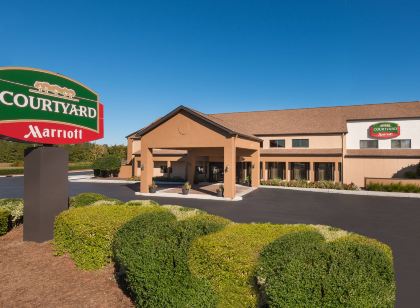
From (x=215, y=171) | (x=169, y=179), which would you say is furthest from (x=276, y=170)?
(x=169, y=179)

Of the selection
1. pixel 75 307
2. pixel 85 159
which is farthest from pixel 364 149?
pixel 85 159

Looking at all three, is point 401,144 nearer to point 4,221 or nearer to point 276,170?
point 276,170

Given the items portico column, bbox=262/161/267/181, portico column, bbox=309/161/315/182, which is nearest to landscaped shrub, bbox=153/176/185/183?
portico column, bbox=262/161/267/181

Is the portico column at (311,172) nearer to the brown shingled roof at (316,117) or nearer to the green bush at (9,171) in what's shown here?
the brown shingled roof at (316,117)

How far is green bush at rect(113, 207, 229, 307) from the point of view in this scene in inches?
225

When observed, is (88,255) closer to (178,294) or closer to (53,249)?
(53,249)

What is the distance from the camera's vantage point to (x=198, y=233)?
20.9 feet

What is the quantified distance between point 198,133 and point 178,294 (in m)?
18.5

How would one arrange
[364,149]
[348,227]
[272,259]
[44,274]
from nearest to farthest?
[272,259]
[44,274]
[348,227]
[364,149]

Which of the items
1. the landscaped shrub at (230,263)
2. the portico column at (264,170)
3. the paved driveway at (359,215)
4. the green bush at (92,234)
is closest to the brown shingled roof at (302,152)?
the portico column at (264,170)

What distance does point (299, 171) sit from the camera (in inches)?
1323

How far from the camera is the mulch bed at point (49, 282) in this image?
6.66 m

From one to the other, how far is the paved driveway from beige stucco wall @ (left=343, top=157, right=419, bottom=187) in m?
7.12

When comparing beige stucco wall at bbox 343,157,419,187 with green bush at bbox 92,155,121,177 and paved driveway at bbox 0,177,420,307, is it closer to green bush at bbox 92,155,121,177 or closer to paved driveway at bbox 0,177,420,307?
paved driveway at bbox 0,177,420,307
